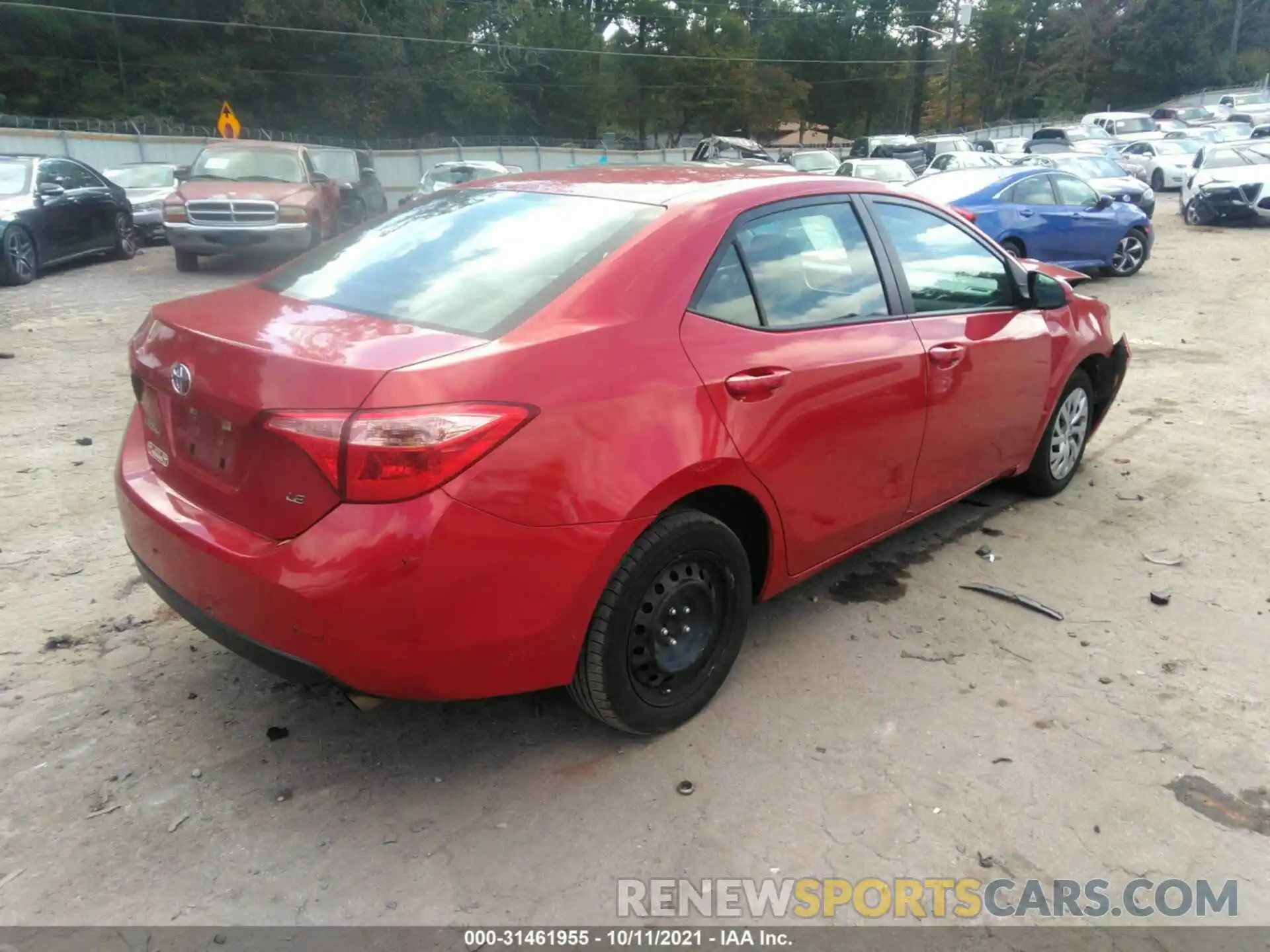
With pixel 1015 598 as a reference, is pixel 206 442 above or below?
above

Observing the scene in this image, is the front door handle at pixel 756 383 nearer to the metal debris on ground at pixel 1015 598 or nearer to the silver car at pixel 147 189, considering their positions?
the metal debris on ground at pixel 1015 598

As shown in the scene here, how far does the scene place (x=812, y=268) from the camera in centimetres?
353

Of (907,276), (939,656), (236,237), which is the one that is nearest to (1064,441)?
(907,276)

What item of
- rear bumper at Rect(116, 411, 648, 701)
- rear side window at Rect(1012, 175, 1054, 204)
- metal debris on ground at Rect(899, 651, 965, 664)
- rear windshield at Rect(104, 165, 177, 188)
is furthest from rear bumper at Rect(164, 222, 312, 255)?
metal debris on ground at Rect(899, 651, 965, 664)

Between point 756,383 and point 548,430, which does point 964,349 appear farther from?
point 548,430

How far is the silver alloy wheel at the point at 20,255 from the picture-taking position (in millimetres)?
11430

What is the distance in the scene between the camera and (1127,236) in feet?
43.4

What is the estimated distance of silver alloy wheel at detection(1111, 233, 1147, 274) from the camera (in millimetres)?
13266

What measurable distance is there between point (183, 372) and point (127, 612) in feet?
5.04

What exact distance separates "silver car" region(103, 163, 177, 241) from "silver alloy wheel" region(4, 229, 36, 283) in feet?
14.3

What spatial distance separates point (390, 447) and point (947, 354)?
243 centimetres

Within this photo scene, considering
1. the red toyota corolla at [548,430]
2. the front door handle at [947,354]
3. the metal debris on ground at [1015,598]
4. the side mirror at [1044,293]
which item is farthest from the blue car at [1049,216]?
the red toyota corolla at [548,430]

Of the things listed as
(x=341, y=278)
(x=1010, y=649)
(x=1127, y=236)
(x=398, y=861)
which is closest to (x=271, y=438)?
(x=341, y=278)

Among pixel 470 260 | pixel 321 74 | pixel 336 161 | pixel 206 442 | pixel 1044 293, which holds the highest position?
pixel 321 74
